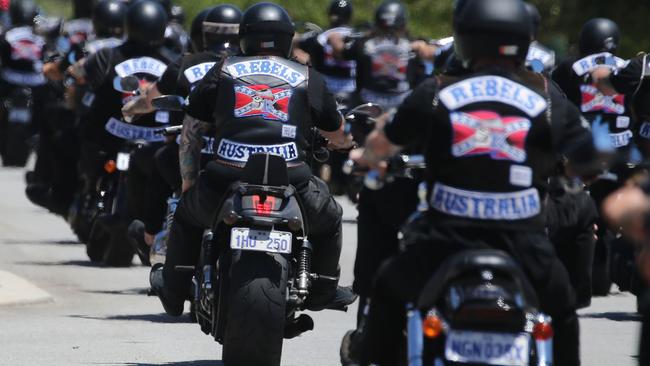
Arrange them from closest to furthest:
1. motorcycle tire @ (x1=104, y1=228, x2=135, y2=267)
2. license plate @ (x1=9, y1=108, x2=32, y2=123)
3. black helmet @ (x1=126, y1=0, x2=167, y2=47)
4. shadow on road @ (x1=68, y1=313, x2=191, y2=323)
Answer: shadow on road @ (x1=68, y1=313, x2=191, y2=323)
black helmet @ (x1=126, y1=0, x2=167, y2=47)
motorcycle tire @ (x1=104, y1=228, x2=135, y2=267)
license plate @ (x1=9, y1=108, x2=32, y2=123)

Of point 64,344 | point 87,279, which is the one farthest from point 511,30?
point 87,279

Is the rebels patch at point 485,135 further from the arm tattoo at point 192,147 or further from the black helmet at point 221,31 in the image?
the black helmet at point 221,31

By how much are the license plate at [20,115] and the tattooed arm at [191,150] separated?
1576 cm

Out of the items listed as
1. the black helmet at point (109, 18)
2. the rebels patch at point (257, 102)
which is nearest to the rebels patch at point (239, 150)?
the rebels patch at point (257, 102)

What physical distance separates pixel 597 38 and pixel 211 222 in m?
6.26

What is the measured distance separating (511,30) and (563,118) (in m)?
0.36

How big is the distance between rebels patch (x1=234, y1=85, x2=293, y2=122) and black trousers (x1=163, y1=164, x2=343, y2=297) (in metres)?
0.29

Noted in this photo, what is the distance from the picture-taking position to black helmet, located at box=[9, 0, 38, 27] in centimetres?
2439

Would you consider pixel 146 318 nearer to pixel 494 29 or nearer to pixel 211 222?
pixel 211 222

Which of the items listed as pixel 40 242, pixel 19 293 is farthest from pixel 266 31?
pixel 40 242

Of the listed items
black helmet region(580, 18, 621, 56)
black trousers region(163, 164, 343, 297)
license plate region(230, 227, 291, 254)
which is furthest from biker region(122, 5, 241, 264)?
black helmet region(580, 18, 621, 56)

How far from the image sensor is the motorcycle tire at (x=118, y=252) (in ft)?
48.8

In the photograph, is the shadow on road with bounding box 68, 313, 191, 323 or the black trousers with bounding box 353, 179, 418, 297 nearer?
the black trousers with bounding box 353, 179, 418, 297

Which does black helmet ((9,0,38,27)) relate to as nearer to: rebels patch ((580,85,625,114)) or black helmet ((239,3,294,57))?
rebels patch ((580,85,625,114))
